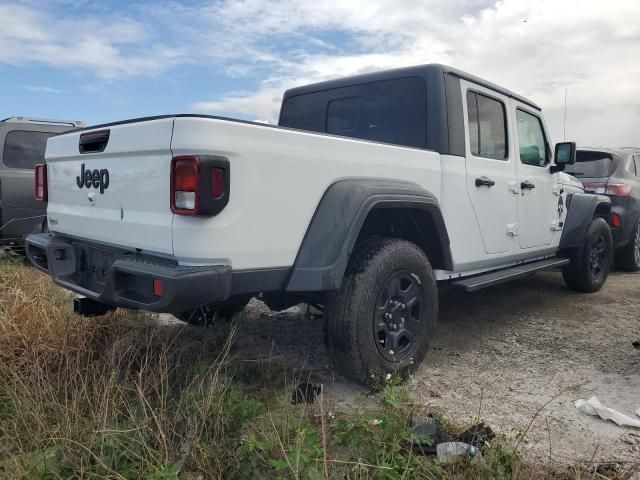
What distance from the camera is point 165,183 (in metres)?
2.48

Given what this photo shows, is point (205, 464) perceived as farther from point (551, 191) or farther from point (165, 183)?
point (551, 191)

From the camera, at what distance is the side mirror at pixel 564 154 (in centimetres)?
501

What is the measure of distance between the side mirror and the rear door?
5778 mm

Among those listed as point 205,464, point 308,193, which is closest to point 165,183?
point 308,193

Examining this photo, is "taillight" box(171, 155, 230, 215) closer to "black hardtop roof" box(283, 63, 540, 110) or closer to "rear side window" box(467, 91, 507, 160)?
"black hardtop roof" box(283, 63, 540, 110)

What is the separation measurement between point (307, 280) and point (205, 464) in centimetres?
97

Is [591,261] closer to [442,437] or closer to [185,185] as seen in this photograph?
[442,437]

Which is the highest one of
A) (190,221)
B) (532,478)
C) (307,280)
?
(190,221)

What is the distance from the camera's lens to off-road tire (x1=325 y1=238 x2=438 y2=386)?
9.57ft

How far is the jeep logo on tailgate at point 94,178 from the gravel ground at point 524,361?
1.50 metres

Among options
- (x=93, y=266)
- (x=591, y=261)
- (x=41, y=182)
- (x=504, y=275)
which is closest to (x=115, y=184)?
(x=93, y=266)

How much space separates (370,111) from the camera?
409 cm

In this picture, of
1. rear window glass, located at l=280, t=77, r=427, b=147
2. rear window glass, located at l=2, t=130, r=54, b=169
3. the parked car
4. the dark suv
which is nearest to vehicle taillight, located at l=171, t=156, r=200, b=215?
rear window glass, located at l=280, t=77, r=427, b=147

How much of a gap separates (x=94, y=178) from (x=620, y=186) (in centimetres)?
640
